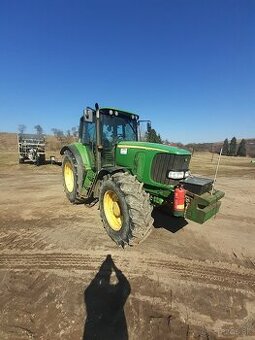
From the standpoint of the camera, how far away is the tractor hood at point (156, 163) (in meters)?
5.33

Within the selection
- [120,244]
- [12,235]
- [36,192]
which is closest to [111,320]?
[120,244]

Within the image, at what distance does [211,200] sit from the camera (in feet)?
16.8

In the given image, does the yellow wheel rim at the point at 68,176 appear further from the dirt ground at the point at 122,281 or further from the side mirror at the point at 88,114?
the side mirror at the point at 88,114

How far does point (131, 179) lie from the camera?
17.1 feet

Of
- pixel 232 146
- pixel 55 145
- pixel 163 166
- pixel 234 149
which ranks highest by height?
pixel 163 166

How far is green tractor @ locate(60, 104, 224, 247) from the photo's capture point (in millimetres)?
4863

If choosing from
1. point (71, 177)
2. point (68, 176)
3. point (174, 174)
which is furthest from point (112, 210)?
point (68, 176)

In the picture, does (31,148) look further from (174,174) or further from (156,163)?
(174,174)

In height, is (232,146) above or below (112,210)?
below

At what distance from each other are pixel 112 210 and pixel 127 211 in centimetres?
96

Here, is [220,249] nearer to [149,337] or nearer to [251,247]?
[251,247]

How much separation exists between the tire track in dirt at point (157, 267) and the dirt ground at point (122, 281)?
0.02m

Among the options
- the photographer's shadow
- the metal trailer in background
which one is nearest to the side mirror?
the photographer's shadow

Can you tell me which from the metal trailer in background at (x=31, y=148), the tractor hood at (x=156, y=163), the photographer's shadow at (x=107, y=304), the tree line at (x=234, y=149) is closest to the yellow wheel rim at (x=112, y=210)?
the tractor hood at (x=156, y=163)
